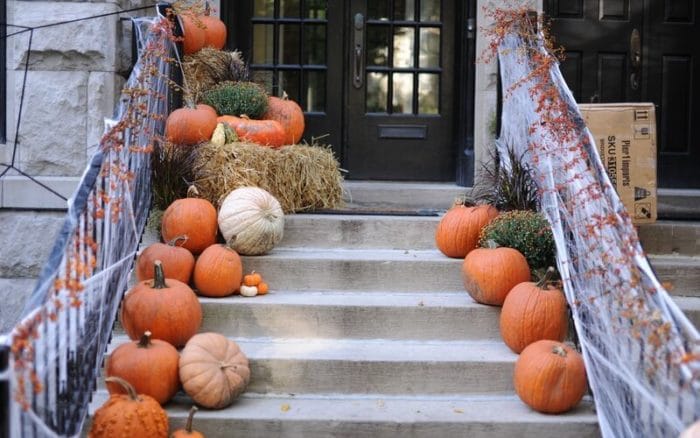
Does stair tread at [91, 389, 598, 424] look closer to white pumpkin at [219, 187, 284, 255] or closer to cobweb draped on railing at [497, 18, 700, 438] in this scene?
cobweb draped on railing at [497, 18, 700, 438]

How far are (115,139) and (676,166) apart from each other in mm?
4552

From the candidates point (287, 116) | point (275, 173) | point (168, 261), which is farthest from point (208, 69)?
point (168, 261)

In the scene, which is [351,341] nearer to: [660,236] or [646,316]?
[646,316]

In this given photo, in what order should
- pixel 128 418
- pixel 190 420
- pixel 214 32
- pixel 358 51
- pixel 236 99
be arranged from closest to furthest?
pixel 128 418 < pixel 190 420 < pixel 236 99 < pixel 214 32 < pixel 358 51

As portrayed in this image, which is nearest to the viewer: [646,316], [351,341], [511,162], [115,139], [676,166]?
[646,316]

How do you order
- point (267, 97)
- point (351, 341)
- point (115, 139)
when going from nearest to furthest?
1. point (115, 139)
2. point (351, 341)
3. point (267, 97)

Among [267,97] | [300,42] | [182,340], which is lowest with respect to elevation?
[182,340]

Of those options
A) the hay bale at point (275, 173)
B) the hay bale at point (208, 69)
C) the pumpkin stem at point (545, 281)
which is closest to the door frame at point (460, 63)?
the hay bale at point (208, 69)

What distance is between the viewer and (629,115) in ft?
16.8

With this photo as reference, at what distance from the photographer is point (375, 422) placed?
4.03 metres

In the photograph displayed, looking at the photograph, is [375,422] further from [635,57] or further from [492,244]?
[635,57]

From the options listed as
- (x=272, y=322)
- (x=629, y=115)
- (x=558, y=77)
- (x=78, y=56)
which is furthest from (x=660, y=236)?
(x=78, y=56)

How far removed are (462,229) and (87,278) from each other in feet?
7.23

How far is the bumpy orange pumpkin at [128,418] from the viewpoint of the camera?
11.9ft
